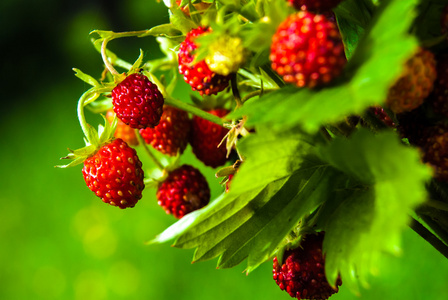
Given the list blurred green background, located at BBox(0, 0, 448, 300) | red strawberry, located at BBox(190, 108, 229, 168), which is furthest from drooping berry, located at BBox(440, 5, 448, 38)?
blurred green background, located at BBox(0, 0, 448, 300)

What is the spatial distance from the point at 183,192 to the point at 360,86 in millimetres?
276

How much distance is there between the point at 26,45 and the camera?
262cm

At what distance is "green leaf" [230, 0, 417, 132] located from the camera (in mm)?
252

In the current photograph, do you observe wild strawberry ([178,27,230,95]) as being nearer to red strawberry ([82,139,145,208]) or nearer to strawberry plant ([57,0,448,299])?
strawberry plant ([57,0,448,299])

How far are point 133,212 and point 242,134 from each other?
1.24 metres

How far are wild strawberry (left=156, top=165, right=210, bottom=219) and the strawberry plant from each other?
0.06m

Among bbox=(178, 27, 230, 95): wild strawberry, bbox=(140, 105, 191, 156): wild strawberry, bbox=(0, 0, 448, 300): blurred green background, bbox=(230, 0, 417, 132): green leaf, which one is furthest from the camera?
bbox=(0, 0, 448, 300): blurred green background

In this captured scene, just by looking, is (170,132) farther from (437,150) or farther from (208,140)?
(437,150)

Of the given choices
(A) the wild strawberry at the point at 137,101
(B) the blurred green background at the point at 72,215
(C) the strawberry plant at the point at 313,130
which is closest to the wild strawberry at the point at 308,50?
(C) the strawberry plant at the point at 313,130

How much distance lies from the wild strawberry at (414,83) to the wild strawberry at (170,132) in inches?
9.5

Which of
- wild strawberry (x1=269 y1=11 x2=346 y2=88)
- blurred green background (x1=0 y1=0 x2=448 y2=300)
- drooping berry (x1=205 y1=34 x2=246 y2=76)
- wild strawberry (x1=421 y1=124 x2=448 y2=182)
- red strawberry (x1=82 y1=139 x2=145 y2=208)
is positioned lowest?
blurred green background (x1=0 y1=0 x2=448 y2=300)

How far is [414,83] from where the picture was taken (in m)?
0.29

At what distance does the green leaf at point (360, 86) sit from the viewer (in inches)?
9.9

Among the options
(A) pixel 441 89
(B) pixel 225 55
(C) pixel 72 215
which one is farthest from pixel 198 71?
(C) pixel 72 215
